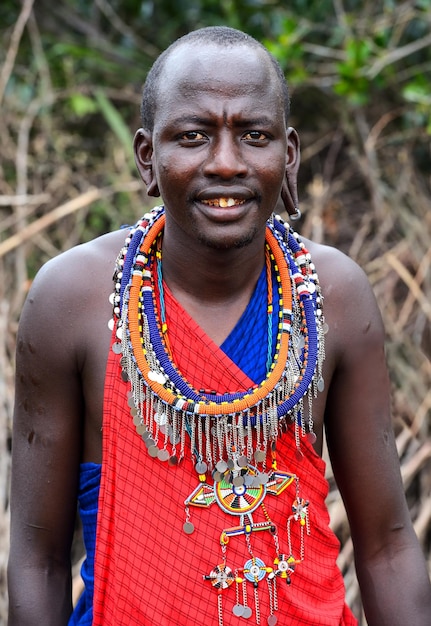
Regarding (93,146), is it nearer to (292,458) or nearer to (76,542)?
(76,542)

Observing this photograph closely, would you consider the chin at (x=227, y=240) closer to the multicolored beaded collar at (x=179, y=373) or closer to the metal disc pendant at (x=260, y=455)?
the multicolored beaded collar at (x=179, y=373)

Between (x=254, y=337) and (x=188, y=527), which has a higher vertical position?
(x=254, y=337)

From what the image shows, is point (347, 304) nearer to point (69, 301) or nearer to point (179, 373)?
point (179, 373)

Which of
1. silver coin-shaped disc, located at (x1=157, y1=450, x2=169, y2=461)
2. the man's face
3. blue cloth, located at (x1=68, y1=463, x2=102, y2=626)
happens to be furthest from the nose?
blue cloth, located at (x1=68, y1=463, x2=102, y2=626)

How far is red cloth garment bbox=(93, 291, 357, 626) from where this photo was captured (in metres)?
1.93

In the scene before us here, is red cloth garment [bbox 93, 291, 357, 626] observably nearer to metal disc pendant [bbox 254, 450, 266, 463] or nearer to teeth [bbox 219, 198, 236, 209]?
metal disc pendant [bbox 254, 450, 266, 463]

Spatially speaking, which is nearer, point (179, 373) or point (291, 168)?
point (179, 373)

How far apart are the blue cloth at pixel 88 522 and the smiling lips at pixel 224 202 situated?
628 mm

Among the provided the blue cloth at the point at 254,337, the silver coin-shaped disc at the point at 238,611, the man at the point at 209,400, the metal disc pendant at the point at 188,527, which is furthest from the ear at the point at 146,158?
the silver coin-shaped disc at the point at 238,611

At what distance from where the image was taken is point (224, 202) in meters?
1.88

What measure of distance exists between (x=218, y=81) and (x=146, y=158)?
0.28 m

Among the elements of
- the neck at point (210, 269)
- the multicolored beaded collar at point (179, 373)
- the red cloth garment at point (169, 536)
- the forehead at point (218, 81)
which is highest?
the forehead at point (218, 81)

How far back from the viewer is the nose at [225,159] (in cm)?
185

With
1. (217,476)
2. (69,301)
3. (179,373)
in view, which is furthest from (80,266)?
(217,476)
